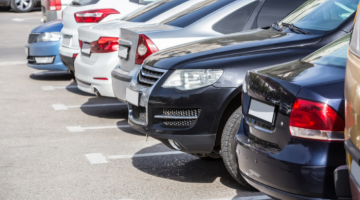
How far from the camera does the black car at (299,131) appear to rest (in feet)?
8.78

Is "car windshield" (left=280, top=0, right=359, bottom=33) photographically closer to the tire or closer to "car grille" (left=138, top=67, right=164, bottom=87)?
"car grille" (left=138, top=67, right=164, bottom=87)

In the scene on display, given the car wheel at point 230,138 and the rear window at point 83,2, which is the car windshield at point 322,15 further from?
the rear window at point 83,2

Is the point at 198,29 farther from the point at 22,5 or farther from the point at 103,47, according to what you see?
the point at 22,5

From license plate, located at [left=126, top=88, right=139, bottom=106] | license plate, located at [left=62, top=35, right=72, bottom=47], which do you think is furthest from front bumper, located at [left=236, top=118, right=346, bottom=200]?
license plate, located at [left=62, top=35, right=72, bottom=47]

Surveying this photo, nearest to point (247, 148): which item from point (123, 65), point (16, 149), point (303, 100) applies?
point (303, 100)

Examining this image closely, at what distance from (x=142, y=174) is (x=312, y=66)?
2.21m

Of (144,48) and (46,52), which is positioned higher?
(144,48)

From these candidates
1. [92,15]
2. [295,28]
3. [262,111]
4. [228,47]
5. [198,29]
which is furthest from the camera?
[92,15]

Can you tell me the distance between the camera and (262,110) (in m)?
3.05

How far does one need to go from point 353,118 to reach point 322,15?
2563 millimetres

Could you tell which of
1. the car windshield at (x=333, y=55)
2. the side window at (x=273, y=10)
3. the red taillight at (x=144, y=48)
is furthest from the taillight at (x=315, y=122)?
the side window at (x=273, y=10)

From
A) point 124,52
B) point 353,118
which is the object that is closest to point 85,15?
point 124,52

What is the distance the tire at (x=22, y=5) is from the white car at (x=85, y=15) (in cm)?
1672

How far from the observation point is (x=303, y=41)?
4258mm
